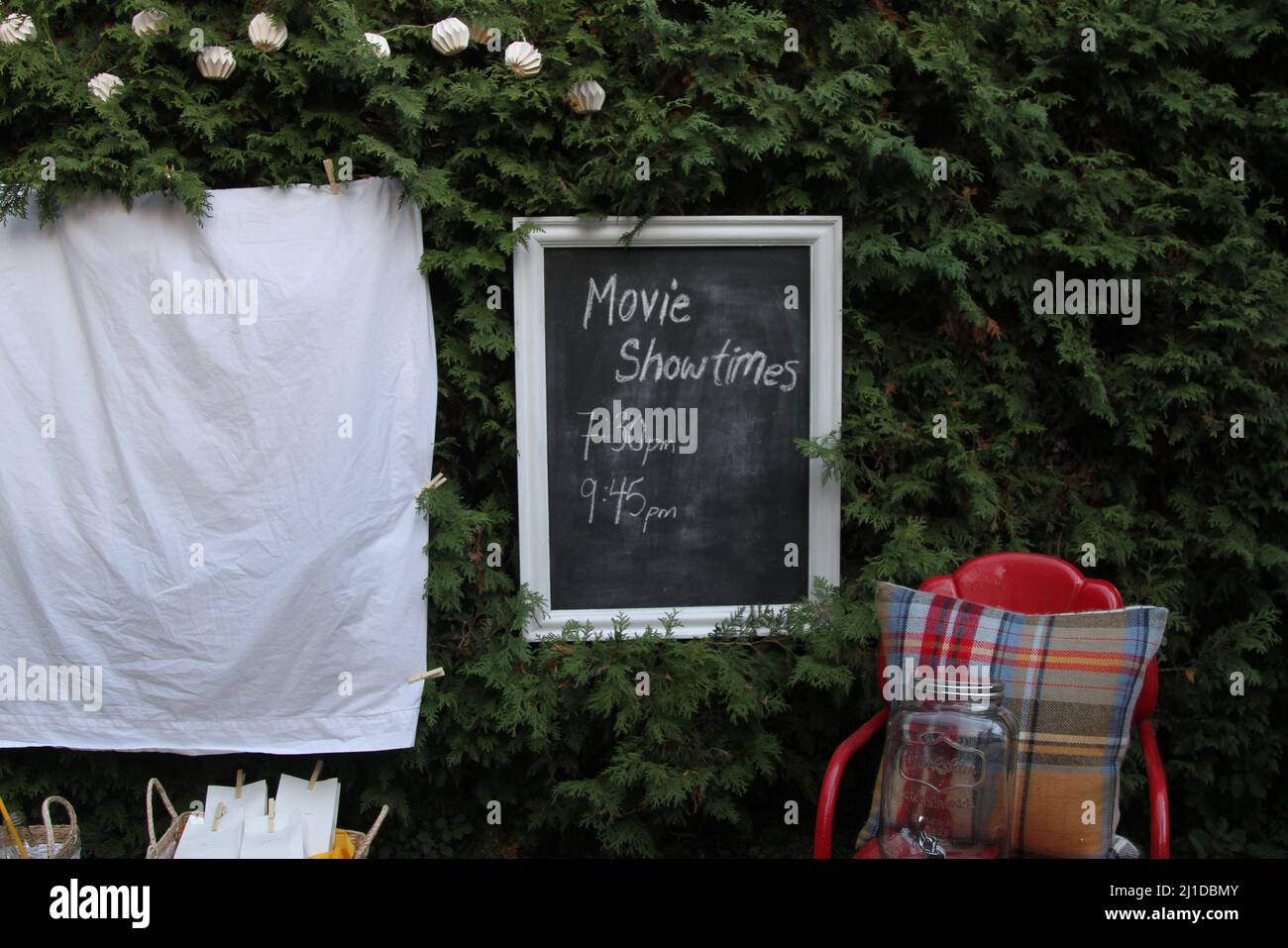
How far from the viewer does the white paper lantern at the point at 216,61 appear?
329 centimetres

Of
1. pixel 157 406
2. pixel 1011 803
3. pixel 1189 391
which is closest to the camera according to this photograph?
pixel 1011 803

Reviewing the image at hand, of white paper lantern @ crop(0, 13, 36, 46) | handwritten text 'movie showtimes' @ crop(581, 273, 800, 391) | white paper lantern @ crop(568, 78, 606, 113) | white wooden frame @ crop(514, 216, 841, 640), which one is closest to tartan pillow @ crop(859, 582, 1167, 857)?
white wooden frame @ crop(514, 216, 841, 640)

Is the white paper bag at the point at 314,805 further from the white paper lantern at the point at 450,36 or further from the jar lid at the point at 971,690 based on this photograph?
the white paper lantern at the point at 450,36

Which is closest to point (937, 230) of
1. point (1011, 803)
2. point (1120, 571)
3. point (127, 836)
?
point (1120, 571)

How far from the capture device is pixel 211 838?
3.23m

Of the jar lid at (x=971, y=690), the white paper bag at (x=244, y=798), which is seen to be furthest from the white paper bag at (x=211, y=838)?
the jar lid at (x=971, y=690)

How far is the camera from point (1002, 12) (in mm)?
3529

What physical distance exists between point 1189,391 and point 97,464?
376 centimetres

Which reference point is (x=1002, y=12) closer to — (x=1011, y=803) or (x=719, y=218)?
(x=719, y=218)

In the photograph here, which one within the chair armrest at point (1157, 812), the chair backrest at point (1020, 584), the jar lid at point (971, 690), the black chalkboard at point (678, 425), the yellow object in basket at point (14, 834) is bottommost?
the yellow object in basket at point (14, 834)

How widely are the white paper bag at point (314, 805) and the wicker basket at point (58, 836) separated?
66 cm

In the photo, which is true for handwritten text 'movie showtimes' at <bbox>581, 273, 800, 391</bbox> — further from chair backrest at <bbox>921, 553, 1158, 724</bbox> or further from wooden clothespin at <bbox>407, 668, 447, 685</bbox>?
wooden clothespin at <bbox>407, 668, 447, 685</bbox>

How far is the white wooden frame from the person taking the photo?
3.42 metres

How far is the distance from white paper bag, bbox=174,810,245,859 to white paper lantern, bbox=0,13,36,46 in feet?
8.76
